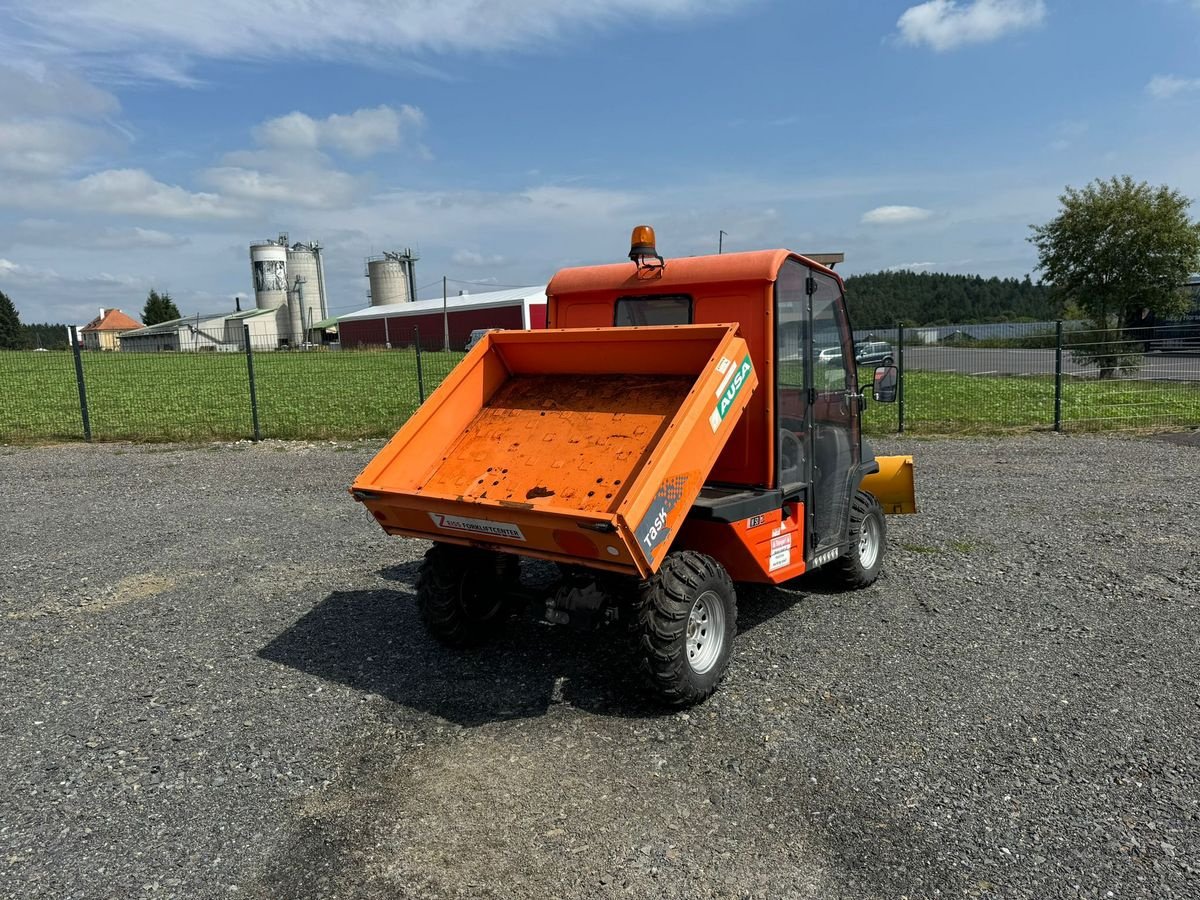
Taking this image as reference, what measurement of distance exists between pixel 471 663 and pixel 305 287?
286ft

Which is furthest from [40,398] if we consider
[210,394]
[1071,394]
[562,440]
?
[1071,394]

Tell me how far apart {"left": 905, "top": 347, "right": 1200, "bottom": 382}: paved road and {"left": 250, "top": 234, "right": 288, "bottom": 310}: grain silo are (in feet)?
239

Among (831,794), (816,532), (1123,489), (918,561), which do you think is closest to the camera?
(831,794)

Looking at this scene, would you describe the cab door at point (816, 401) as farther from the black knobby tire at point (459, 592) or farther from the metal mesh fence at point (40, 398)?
the metal mesh fence at point (40, 398)

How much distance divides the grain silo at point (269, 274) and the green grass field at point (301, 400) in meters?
67.3

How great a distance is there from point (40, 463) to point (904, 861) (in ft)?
40.8

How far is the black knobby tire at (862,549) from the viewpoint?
5441 millimetres

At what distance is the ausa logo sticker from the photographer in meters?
3.77

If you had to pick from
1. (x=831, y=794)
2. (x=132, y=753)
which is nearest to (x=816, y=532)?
(x=831, y=794)

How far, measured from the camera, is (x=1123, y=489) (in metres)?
8.56

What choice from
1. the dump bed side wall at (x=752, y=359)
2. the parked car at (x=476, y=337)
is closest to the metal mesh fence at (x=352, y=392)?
the parked car at (x=476, y=337)

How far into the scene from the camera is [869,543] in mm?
5699

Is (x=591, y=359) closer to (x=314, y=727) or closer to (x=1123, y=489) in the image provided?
(x=314, y=727)

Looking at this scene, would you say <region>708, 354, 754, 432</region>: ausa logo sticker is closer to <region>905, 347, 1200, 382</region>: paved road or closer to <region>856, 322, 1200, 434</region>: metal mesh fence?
<region>856, 322, 1200, 434</region>: metal mesh fence
